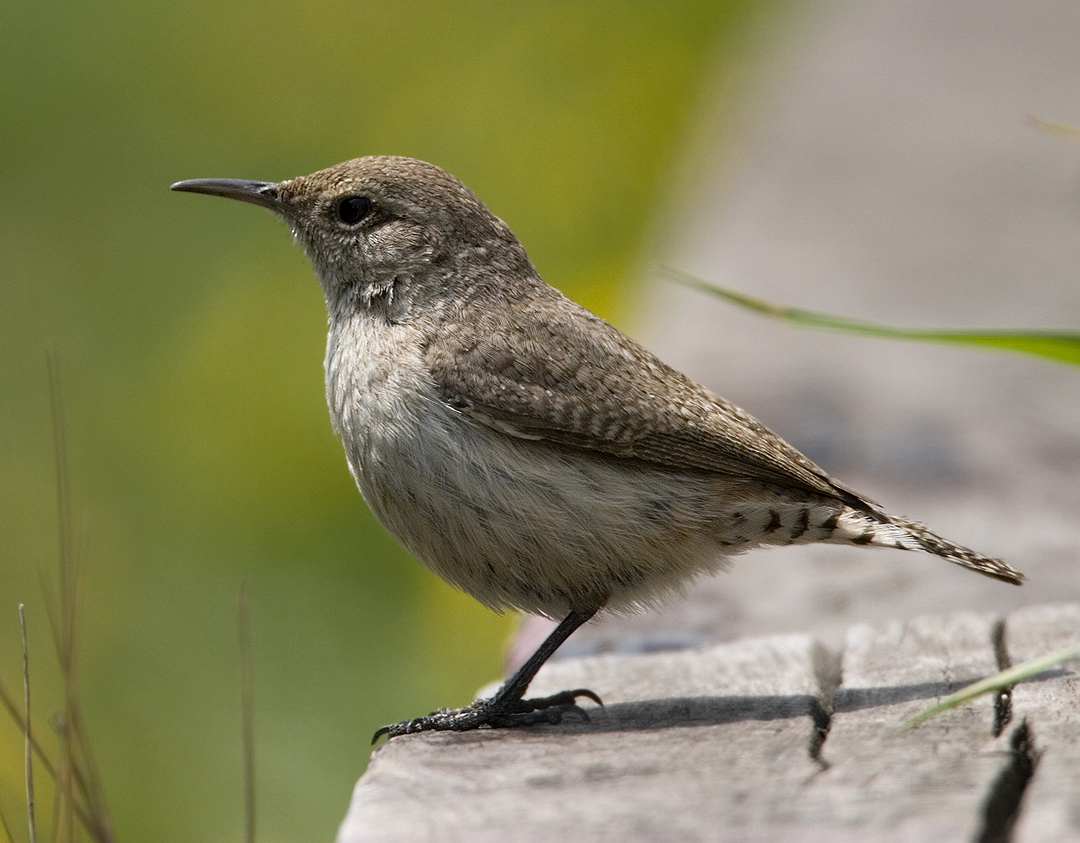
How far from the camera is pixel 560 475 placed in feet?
11.6

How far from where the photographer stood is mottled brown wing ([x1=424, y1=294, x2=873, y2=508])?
11.7 ft

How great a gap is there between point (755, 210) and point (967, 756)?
4.41 meters

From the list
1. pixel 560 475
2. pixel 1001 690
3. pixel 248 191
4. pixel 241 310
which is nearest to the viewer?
pixel 1001 690

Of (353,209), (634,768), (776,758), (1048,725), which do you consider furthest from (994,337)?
(353,209)

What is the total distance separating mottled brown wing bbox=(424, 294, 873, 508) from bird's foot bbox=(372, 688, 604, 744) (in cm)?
62

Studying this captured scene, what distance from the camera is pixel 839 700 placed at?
306 centimetres

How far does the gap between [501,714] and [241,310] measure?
5.54 meters

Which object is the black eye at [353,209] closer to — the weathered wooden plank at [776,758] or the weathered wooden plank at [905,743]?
the weathered wooden plank at [776,758]

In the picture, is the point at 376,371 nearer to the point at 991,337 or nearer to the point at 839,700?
the point at 839,700

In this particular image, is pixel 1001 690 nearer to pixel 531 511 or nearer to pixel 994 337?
pixel 994 337

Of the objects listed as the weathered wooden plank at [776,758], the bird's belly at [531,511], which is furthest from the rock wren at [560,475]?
the weathered wooden plank at [776,758]

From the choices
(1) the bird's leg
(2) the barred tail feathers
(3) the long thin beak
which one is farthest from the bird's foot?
(3) the long thin beak

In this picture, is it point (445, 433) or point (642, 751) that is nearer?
point (642, 751)

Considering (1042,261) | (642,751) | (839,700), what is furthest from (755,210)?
(642,751)
